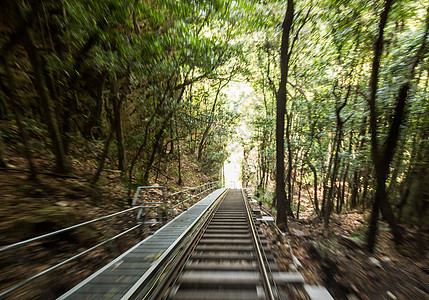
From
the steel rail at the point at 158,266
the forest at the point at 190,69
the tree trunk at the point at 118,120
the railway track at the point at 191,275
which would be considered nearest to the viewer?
the steel rail at the point at 158,266

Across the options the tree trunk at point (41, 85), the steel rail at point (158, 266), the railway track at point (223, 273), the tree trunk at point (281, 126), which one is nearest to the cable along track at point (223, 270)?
the railway track at point (223, 273)

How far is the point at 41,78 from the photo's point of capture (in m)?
4.13

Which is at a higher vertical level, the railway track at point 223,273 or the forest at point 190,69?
the forest at point 190,69

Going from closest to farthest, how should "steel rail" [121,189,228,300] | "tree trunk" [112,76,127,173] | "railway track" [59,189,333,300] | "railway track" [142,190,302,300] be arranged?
1. "steel rail" [121,189,228,300]
2. "railway track" [59,189,333,300]
3. "railway track" [142,190,302,300]
4. "tree trunk" [112,76,127,173]

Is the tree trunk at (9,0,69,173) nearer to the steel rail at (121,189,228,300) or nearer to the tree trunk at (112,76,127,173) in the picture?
the tree trunk at (112,76,127,173)

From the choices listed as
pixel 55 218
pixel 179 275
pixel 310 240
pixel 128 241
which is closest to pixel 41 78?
pixel 55 218

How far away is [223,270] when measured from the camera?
343cm

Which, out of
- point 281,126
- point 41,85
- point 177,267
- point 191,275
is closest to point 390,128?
point 281,126

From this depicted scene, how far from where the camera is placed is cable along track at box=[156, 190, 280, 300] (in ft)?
9.16

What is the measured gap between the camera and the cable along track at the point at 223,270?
2791 mm

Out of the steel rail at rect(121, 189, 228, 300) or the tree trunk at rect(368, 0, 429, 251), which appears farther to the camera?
the tree trunk at rect(368, 0, 429, 251)

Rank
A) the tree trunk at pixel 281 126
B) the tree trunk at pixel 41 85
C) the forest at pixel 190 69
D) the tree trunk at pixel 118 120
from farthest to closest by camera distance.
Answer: the tree trunk at pixel 281 126, the tree trunk at pixel 118 120, the forest at pixel 190 69, the tree trunk at pixel 41 85

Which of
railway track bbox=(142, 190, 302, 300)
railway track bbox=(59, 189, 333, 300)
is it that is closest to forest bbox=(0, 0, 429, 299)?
railway track bbox=(59, 189, 333, 300)

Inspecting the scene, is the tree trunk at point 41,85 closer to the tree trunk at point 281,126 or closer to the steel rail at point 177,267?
the steel rail at point 177,267
